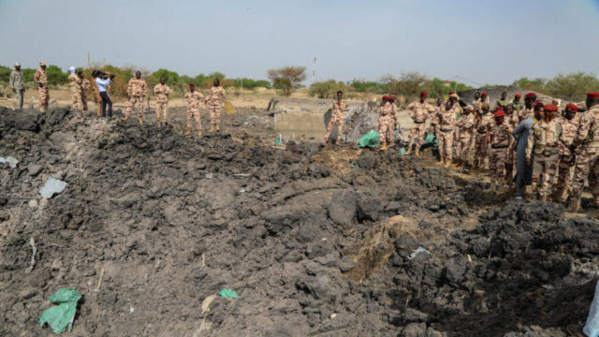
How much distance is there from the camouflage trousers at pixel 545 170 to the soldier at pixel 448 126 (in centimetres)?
302

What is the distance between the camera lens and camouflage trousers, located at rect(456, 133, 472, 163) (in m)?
8.89

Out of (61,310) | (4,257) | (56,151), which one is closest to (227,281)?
(61,310)

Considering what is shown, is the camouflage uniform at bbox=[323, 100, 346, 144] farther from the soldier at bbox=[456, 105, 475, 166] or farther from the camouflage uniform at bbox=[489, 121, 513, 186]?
the camouflage uniform at bbox=[489, 121, 513, 186]

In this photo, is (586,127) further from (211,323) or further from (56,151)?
(56,151)

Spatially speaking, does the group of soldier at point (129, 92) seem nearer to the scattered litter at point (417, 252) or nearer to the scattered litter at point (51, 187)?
the scattered litter at point (51, 187)

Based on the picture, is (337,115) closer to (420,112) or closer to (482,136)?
(420,112)

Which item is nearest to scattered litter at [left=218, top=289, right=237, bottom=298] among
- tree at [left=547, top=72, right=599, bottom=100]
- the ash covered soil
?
the ash covered soil

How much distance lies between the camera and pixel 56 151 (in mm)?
8047

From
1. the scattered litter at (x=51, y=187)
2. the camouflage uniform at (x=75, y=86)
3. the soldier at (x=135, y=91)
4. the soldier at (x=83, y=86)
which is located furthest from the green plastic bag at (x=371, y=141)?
the camouflage uniform at (x=75, y=86)

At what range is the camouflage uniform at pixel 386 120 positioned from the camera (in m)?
10.1

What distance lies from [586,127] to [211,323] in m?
5.96

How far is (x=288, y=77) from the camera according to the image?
3095cm

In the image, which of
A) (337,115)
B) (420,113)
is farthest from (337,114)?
(420,113)

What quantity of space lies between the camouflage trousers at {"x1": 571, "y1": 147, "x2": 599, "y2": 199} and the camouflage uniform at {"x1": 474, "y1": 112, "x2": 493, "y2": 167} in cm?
283
